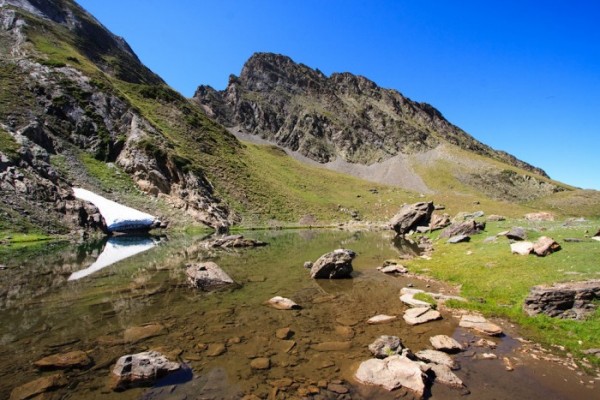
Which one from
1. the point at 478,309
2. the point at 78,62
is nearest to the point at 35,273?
the point at 478,309

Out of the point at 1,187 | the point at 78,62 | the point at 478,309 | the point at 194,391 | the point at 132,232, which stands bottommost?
the point at 132,232

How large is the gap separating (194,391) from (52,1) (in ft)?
816

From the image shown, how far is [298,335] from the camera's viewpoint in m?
16.3

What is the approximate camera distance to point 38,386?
11.2 meters

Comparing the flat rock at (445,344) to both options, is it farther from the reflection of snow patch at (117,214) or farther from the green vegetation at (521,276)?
the reflection of snow patch at (117,214)

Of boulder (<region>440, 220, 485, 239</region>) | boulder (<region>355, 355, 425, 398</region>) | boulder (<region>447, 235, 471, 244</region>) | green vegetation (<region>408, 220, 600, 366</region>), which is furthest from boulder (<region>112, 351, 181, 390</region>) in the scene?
boulder (<region>440, 220, 485, 239</region>)

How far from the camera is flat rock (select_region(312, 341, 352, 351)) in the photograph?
577 inches

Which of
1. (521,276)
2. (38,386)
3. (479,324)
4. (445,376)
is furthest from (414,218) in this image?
(38,386)

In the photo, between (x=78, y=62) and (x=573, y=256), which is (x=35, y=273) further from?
(x=78, y=62)

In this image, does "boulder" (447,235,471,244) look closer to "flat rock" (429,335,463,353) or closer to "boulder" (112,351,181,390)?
"flat rock" (429,335,463,353)

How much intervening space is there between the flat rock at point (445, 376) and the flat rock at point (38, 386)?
1284 cm

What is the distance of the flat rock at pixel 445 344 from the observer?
572 inches

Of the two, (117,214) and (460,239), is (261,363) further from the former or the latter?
(117,214)

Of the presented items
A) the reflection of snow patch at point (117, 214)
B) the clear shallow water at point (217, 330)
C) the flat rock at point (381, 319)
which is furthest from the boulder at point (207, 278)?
the reflection of snow patch at point (117, 214)
